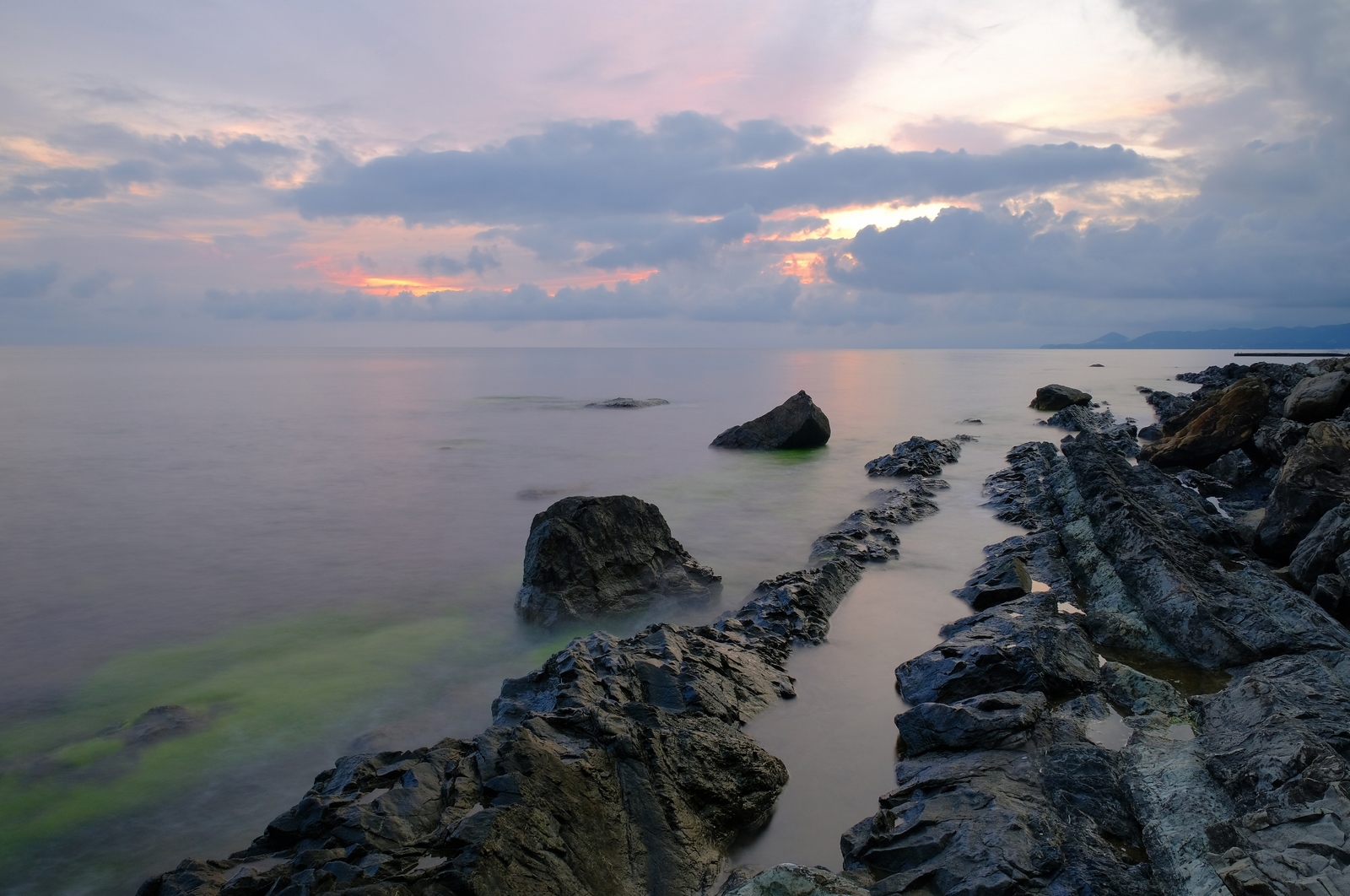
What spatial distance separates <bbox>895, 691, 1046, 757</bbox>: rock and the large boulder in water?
14.3 feet

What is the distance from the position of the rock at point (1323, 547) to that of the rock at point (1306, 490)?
0.61 meters

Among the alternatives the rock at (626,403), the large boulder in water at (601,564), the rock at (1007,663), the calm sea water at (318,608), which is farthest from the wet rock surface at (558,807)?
the rock at (626,403)

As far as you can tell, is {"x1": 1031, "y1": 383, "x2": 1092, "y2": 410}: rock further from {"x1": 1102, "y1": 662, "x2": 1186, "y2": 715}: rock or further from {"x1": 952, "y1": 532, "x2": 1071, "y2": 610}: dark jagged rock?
{"x1": 1102, "y1": 662, "x2": 1186, "y2": 715}: rock

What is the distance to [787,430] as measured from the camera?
79.2ft

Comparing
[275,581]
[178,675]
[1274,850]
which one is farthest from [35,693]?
[1274,850]

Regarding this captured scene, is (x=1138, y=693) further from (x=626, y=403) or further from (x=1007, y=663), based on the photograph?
(x=626, y=403)

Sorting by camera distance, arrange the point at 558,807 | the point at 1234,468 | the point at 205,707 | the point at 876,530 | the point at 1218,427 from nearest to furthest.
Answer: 1. the point at 558,807
2. the point at 205,707
3. the point at 876,530
4. the point at 1234,468
5. the point at 1218,427

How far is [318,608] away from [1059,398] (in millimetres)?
35220

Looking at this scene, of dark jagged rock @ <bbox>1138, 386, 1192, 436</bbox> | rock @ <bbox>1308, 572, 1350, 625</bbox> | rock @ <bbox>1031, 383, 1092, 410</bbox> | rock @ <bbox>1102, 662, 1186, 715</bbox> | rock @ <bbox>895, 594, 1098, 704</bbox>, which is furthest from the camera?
rock @ <bbox>1031, 383, 1092, 410</bbox>

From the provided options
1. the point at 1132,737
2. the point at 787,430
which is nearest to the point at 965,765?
the point at 1132,737

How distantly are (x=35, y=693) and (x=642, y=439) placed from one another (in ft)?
71.1

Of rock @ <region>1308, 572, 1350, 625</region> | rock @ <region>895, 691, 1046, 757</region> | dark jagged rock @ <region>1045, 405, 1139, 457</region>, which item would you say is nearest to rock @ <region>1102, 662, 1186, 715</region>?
rock @ <region>895, 691, 1046, 757</region>

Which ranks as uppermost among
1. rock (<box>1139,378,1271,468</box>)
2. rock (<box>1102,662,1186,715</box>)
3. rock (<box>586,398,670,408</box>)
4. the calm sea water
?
rock (<box>1139,378,1271,468</box>)

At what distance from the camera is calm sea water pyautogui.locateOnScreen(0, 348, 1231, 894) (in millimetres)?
5812
